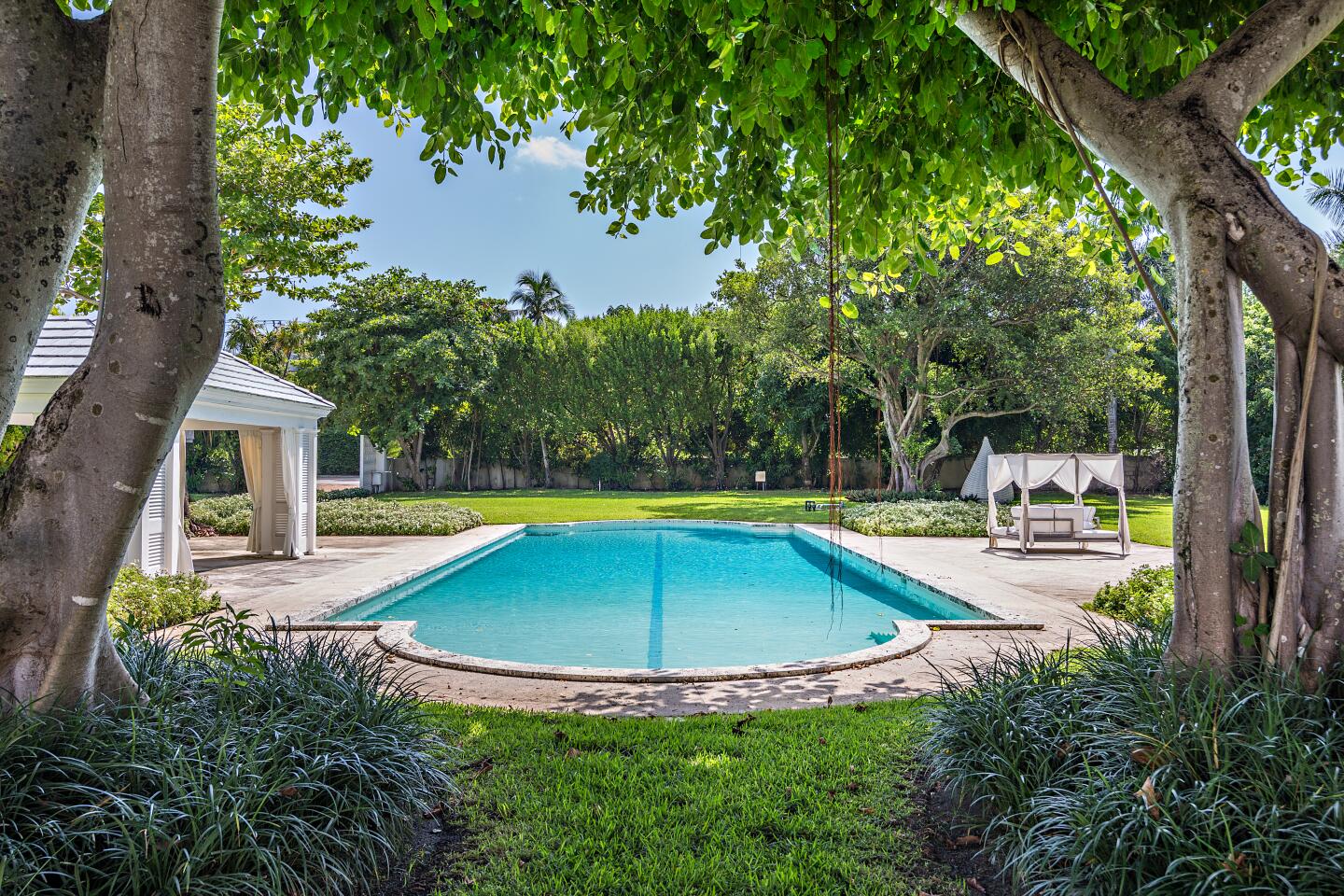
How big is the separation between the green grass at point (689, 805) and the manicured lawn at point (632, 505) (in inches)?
547

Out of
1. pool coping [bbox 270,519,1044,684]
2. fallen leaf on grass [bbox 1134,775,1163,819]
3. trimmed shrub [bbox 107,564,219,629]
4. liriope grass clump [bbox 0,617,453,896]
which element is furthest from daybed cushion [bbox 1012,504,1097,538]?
trimmed shrub [bbox 107,564,219,629]

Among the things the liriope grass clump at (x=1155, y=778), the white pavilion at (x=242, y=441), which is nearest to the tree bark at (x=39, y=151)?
the liriope grass clump at (x=1155, y=778)

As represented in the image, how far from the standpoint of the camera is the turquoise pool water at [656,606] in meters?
6.90

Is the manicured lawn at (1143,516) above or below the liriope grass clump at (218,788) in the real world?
below

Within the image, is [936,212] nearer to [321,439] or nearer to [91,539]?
[91,539]

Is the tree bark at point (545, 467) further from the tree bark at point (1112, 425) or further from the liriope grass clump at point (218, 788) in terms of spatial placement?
the liriope grass clump at point (218, 788)

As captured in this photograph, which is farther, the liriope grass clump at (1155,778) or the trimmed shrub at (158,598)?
the trimmed shrub at (158,598)

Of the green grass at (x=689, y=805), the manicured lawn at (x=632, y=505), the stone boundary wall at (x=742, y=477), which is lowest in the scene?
the green grass at (x=689, y=805)

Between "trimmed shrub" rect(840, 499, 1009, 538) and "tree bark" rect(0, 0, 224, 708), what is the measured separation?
41.2 ft

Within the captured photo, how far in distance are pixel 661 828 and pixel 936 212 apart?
4.62 metres

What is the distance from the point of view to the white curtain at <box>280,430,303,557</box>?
1090cm

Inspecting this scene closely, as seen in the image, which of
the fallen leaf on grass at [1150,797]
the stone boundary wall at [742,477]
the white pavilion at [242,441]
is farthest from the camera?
the stone boundary wall at [742,477]

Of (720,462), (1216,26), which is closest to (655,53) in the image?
(1216,26)

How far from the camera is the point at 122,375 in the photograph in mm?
2242
